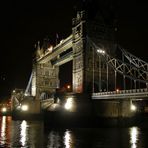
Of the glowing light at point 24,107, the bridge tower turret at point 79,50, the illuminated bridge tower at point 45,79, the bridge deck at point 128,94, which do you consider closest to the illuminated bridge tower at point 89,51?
the bridge tower turret at point 79,50

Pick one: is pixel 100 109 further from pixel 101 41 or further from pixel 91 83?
pixel 101 41

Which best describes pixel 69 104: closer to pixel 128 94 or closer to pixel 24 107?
pixel 128 94

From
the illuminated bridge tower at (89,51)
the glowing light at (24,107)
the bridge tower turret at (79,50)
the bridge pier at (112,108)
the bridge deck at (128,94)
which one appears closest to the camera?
the bridge deck at (128,94)

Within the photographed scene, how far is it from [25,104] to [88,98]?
31.6 m

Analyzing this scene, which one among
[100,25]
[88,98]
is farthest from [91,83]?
[100,25]

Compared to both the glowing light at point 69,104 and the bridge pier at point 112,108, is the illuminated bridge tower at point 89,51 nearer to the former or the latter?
the bridge pier at point 112,108

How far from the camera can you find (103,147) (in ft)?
88.4

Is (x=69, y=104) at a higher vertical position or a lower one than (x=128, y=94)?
lower

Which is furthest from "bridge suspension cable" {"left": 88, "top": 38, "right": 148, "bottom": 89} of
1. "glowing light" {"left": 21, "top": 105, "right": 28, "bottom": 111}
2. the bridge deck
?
"glowing light" {"left": 21, "top": 105, "right": 28, "bottom": 111}

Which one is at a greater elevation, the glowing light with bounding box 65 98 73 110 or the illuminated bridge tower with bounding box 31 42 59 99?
the illuminated bridge tower with bounding box 31 42 59 99

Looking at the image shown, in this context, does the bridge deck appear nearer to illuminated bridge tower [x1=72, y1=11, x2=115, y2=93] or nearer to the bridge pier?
the bridge pier

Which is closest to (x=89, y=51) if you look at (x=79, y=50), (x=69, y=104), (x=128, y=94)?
(x=79, y=50)

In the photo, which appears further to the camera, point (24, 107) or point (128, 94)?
point (24, 107)

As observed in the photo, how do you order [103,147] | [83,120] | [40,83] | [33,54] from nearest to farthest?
[103,147] < [83,120] < [40,83] < [33,54]
